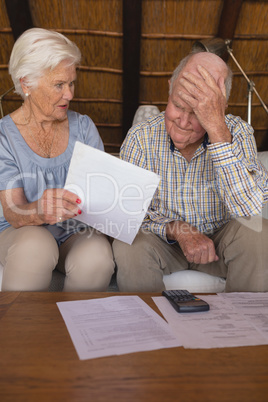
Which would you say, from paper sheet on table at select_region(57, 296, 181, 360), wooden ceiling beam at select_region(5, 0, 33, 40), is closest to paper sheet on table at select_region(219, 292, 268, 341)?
paper sheet on table at select_region(57, 296, 181, 360)

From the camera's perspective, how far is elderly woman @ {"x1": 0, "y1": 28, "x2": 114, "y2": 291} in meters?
1.14

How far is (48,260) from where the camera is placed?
3.77ft

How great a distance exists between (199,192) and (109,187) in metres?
0.46

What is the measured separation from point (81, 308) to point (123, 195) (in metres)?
0.40

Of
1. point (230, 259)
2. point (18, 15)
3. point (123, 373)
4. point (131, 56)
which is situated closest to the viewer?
point (123, 373)

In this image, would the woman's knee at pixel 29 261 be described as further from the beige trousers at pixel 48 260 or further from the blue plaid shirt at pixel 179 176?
the blue plaid shirt at pixel 179 176

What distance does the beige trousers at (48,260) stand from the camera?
110cm

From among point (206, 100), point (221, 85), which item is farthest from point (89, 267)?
point (221, 85)

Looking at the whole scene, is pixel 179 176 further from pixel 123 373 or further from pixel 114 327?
pixel 123 373

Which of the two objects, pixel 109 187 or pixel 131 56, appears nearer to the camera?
pixel 109 187

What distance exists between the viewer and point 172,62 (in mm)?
3539

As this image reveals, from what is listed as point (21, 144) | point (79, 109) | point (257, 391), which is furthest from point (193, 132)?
point (79, 109)

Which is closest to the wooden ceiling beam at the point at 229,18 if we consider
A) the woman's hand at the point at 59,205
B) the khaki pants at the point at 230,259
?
the khaki pants at the point at 230,259

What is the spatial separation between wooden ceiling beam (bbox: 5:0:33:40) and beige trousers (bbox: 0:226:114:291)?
2383 mm
